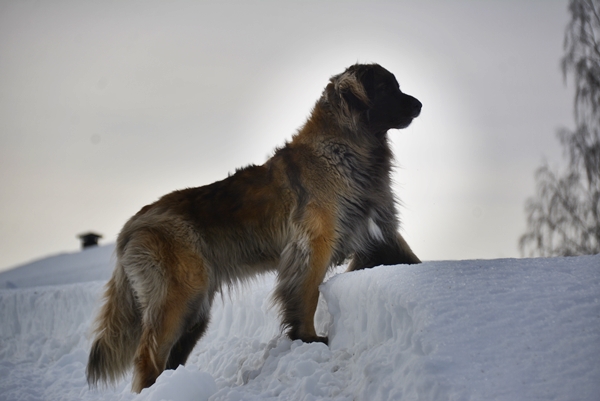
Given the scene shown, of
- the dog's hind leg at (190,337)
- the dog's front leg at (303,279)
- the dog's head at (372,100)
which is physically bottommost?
the dog's hind leg at (190,337)

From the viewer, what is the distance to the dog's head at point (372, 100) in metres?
4.33

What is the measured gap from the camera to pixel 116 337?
4.12m

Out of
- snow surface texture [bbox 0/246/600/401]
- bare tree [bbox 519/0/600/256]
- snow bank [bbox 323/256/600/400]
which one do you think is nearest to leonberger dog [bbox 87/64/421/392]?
snow surface texture [bbox 0/246/600/401]

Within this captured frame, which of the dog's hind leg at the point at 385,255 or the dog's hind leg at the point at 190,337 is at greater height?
the dog's hind leg at the point at 385,255

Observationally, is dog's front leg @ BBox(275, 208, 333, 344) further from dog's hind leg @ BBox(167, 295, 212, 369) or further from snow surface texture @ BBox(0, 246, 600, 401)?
dog's hind leg @ BBox(167, 295, 212, 369)

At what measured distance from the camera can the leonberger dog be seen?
3.92 metres

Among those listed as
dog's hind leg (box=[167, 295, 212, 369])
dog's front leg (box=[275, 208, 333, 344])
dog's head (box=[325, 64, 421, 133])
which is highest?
dog's head (box=[325, 64, 421, 133])

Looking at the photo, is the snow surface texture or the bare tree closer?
the snow surface texture

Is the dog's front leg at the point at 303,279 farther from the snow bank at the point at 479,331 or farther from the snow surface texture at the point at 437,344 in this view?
the snow bank at the point at 479,331

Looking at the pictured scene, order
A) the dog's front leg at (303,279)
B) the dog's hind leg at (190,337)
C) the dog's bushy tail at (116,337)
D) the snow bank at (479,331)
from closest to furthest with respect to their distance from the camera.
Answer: the snow bank at (479,331) < the dog's front leg at (303,279) < the dog's bushy tail at (116,337) < the dog's hind leg at (190,337)

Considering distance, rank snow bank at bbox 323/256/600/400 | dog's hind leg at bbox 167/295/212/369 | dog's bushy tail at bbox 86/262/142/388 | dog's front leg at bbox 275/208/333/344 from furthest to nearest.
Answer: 1. dog's hind leg at bbox 167/295/212/369
2. dog's bushy tail at bbox 86/262/142/388
3. dog's front leg at bbox 275/208/333/344
4. snow bank at bbox 323/256/600/400

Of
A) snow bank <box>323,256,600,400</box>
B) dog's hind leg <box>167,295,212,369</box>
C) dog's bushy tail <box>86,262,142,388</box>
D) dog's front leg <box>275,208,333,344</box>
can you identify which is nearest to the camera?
snow bank <box>323,256,600,400</box>

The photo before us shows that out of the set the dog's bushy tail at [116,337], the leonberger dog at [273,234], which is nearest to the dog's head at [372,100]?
the leonberger dog at [273,234]

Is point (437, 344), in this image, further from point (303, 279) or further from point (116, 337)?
point (116, 337)
